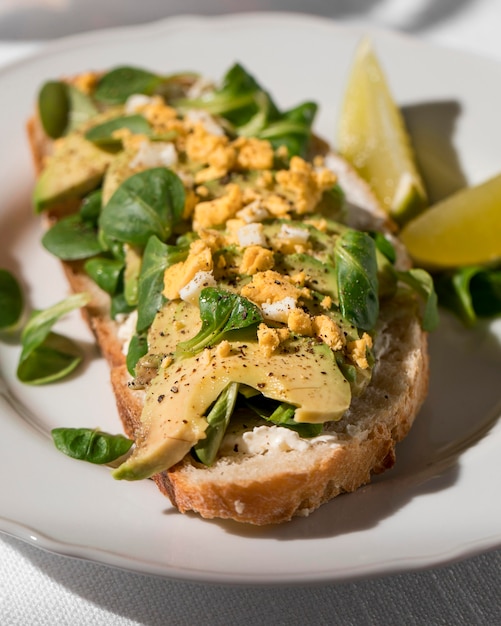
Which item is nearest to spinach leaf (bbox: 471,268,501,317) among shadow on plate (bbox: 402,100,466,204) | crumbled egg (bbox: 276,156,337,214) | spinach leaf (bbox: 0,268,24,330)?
shadow on plate (bbox: 402,100,466,204)

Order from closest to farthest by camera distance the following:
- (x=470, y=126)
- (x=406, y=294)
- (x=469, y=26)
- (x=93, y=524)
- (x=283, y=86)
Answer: (x=93, y=524) < (x=406, y=294) < (x=470, y=126) < (x=283, y=86) < (x=469, y=26)

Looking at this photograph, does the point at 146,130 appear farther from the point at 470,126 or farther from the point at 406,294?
the point at 470,126

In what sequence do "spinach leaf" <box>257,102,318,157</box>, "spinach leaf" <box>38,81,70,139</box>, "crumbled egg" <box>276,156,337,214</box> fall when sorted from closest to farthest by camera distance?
"crumbled egg" <box>276,156,337,214</box>, "spinach leaf" <box>257,102,318,157</box>, "spinach leaf" <box>38,81,70,139</box>

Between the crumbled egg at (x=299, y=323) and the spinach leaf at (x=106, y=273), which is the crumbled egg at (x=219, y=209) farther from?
the crumbled egg at (x=299, y=323)

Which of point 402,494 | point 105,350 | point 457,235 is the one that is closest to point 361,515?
point 402,494

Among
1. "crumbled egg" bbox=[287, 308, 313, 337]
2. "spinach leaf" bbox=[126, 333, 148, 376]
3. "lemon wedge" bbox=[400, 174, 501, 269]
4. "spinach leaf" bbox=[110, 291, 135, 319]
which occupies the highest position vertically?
"crumbled egg" bbox=[287, 308, 313, 337]

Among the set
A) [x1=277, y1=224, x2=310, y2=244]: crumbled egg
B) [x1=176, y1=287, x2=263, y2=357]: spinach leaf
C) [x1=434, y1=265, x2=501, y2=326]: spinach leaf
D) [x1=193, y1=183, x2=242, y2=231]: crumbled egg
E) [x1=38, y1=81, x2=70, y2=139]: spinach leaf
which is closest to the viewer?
[x1=176, y1=287, x2=263, y2=357]: spinach leaf

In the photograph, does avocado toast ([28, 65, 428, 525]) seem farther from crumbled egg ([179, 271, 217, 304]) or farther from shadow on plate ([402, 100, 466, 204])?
shadow on plate ([402, 100, 466, 204])

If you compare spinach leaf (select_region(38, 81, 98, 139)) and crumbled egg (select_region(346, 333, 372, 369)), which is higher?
spinach leaf (select_region(38, 81, 98, 139))

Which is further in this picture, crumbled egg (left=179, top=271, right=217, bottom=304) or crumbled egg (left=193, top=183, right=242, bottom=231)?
crumbled egg (left=193, top=183, right=242, bottom=231)

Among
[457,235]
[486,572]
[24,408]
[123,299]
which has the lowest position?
[486,572]
